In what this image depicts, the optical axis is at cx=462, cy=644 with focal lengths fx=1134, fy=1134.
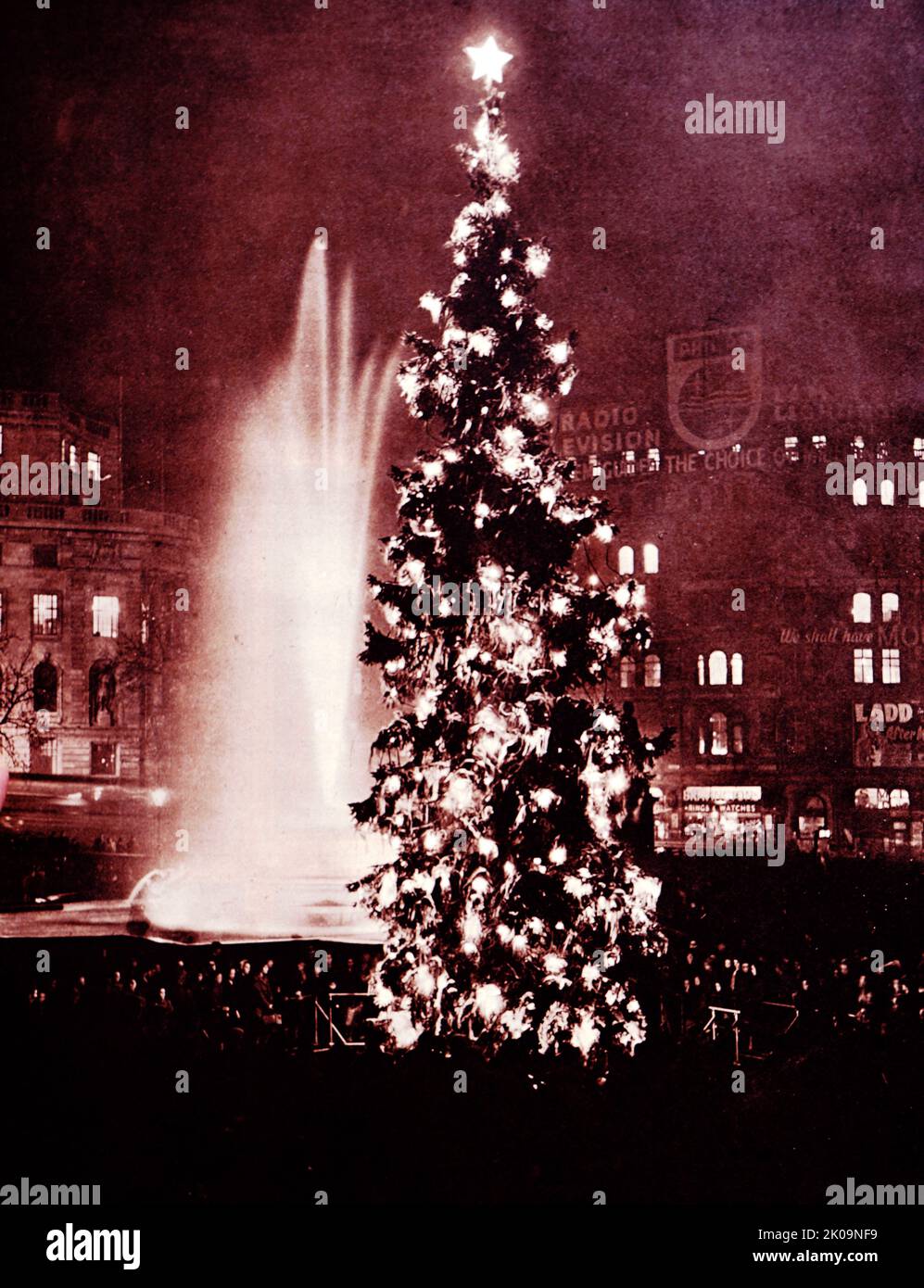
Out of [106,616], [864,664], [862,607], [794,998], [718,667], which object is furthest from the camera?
[718,667]

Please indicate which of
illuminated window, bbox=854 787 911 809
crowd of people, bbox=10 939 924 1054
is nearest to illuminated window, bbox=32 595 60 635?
crowd of people, bbox=10 939 924 1054

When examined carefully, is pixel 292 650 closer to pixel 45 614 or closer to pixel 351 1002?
pixel 45 614

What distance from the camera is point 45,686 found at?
41875 millimetres

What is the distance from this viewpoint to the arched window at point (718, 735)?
5428 centimetres

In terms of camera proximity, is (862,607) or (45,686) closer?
(45,686)

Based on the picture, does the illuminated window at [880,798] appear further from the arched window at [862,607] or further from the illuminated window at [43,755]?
the illuminated window at [43,755]

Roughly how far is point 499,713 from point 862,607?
45.9 m

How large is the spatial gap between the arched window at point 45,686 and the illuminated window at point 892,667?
36.4 metres

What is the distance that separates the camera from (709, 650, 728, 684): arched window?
55.3 m

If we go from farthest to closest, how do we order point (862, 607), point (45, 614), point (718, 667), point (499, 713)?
point (718, 667) < point (862, 607) < point (45, 614) < point (499, 713)

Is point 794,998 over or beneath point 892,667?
beneath

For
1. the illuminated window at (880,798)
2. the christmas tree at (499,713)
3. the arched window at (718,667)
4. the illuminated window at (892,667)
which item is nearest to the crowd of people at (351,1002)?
the christmas tree at (499,713)

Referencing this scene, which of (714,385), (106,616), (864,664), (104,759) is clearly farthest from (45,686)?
(864,664)
